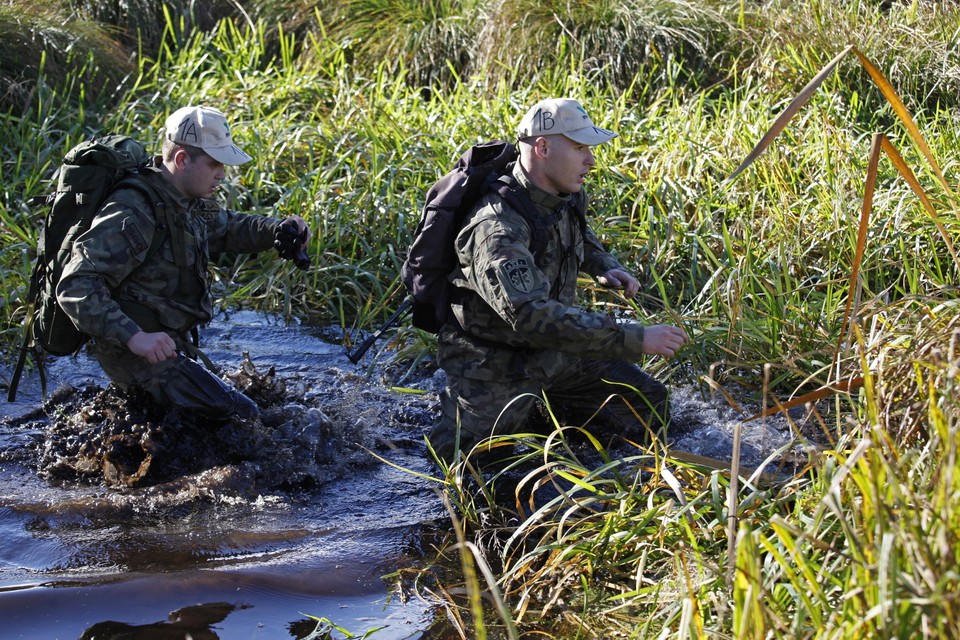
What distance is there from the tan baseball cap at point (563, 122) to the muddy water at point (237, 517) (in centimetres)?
127

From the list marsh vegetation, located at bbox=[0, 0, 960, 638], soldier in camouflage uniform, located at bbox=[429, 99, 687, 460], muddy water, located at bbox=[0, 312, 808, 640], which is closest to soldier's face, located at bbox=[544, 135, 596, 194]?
soldier in camouflage uniform, located at bbox=[429, 99, 687, 460]

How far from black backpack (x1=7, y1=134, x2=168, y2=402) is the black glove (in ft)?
1.69

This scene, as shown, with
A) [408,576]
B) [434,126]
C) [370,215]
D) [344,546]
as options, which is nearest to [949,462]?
→ [408,576]

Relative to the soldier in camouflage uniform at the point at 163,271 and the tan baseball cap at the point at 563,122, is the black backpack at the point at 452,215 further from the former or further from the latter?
the soldier in camouflage uniform at the point at 163,271

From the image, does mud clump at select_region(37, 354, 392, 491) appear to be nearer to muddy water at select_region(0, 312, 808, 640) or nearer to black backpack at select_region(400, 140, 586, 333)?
muddy water at select_region(0, 312, 808, 640)

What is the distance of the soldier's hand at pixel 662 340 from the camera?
3.64 meters

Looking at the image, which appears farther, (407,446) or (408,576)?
(407,446)

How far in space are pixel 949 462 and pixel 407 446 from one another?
314 cm

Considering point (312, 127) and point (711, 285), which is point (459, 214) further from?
point (312, 127)

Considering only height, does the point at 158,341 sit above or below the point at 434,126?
below

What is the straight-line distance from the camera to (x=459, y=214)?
4074 millimetres

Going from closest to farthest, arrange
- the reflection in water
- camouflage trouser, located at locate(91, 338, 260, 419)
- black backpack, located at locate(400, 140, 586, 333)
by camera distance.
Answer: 1. the reflection in water
2. black backpack, located at locate(400, 140, 586, 333)
3. camouflage trouser, located at locate(91, 338, 260, 419)

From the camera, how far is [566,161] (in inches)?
157

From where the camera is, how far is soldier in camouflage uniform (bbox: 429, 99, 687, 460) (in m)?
3.73
